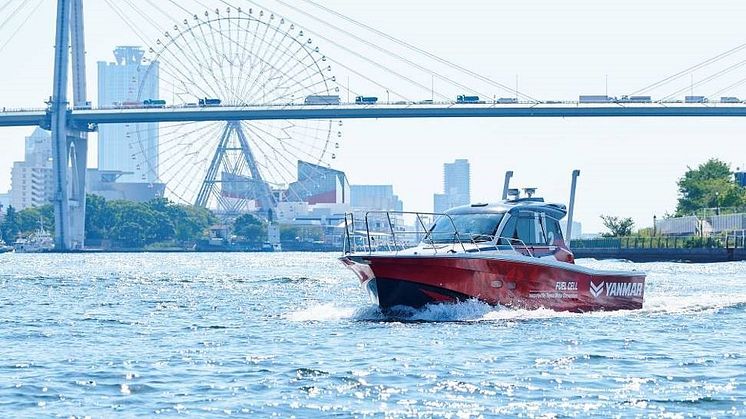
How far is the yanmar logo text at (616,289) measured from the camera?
102 ft

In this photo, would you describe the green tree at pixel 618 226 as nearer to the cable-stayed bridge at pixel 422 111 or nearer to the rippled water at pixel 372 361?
the cable-stayed bridge at pixel 422 111

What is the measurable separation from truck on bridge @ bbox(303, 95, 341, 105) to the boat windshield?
3800 inches

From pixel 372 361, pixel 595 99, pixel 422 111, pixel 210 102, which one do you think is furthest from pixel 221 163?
pixel 372 361

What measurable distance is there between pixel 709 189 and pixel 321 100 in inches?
1338

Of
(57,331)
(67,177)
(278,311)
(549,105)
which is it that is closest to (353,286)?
(278,311)

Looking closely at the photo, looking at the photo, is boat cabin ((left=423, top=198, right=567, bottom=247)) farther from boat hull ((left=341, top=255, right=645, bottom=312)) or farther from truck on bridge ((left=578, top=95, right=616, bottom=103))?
truck on bridge ((left=578, top=95, right=616, bottom=103))

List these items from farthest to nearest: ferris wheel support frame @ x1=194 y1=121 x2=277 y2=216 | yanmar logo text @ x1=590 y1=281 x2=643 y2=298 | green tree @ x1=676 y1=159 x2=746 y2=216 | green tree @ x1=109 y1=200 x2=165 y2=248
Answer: green tree @ x1=109 y1=200 x2=165 y2=248
ferris wheel support frame @ x1=194 y1=121 x2=277 y2=216
green tree @ x1=676 y1=159 x2=746 y2=216
yanmar logo text @ x1=590 y1=281 x2=643 y2=298

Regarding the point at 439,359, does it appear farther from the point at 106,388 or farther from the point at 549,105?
the point at 549,105

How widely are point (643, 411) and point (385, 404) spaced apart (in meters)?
2.86

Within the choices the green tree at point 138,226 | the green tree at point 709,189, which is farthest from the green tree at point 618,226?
the green tree at point 138,226

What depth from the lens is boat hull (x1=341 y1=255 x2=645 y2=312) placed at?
90.4 ft

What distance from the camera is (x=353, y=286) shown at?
49469 millimetres

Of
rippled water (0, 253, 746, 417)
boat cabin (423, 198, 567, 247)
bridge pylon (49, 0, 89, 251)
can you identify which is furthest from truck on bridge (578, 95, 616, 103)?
boat cabin (423, 198, 567, 247)

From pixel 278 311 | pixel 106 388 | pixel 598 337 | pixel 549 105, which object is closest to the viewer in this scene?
pixel 106 388
